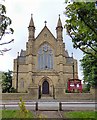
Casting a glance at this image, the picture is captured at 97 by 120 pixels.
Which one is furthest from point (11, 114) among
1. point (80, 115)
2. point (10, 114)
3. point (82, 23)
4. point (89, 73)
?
point (89, 73)

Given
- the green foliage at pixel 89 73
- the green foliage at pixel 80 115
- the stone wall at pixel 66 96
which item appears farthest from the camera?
A: the green foliage at pixel 89 73

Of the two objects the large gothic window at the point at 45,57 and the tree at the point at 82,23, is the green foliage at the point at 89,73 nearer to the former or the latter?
the large gothic window at the point at 45,57

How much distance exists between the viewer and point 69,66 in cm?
5462

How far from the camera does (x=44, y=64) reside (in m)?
Result: 54.7

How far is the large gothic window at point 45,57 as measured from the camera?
54.6 m

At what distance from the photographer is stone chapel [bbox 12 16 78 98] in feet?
173

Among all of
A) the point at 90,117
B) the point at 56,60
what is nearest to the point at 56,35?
the point at 56,60

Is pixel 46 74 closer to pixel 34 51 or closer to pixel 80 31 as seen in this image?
pixel 34 51

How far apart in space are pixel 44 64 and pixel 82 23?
42.3 meters

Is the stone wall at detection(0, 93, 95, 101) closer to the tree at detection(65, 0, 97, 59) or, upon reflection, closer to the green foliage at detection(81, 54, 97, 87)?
the green foliage at detection(81, 54, 97, 87)

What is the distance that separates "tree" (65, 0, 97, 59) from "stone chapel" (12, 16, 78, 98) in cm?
3798

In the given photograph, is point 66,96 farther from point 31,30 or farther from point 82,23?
point 82,23

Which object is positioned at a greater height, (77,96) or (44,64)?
(44,64)

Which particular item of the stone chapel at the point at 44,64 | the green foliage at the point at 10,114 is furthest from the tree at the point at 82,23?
the stone chapel at the point at 44,64
